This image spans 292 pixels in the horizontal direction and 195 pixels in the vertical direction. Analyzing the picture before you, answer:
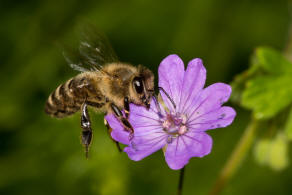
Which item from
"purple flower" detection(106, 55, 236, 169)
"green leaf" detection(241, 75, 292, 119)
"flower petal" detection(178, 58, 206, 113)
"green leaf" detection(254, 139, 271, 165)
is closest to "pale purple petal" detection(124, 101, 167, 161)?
"purple flower" detection(106, 55, 236, 169)

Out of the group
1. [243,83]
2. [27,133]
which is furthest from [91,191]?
[243,83]

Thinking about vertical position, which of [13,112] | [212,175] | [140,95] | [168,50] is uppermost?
[168,50]

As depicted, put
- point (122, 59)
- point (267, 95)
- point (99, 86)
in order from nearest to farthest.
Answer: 1. point (99, 86)
2. point (267, 95)
3. point (122, 59)

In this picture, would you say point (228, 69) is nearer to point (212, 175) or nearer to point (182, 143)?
point (212, 175)

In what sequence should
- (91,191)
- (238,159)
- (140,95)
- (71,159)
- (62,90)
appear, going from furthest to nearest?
(71,159), (91,191), (238,159), (62,90), (140,95)

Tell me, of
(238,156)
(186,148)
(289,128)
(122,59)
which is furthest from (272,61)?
(122,59)

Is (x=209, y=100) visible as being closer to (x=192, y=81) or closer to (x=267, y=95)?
(x=192, y=81)

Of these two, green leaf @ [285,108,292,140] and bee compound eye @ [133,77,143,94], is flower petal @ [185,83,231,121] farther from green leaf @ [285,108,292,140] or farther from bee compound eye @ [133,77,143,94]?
green leaf @ [285,108,292,140]
